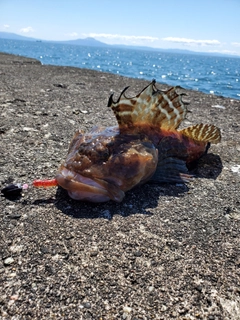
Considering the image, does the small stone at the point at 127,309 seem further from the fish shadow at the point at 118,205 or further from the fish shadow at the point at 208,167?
the fish shadow at the point at 208,167

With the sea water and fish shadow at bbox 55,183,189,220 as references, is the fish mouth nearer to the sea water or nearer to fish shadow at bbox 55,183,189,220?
fish shadow at bbox 55,183,189,220

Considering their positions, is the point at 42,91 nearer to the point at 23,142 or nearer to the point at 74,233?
the point at 23,142

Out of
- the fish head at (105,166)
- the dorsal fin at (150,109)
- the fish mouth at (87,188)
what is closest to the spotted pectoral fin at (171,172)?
the fish head at (105,166)

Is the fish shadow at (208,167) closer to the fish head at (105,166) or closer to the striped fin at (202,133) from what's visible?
the striped fin at (202,133)

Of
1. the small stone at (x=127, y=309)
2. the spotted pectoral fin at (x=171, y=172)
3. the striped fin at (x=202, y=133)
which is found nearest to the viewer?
the small stone at (x=127, y=309)

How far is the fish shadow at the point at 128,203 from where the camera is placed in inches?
123

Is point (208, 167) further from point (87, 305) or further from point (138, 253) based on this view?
point (87, 305)

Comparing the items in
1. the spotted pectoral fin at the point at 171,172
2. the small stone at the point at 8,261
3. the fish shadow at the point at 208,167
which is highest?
the spotted pectoral fin at the point at 171,172

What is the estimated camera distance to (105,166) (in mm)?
3158

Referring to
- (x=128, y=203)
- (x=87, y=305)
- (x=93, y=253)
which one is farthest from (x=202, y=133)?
(x=87, y=305)

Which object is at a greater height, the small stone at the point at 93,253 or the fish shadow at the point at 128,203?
the fish shadow at the point at 128,203

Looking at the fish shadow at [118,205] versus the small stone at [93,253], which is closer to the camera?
the small stone at [93,253]

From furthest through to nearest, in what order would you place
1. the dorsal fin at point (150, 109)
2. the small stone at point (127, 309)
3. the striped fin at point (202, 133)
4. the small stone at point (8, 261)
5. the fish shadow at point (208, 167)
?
the striped fin at point (202, 133)
the fish shadow at point (208, 167)
the dorsal fin at point (150, 109)
the small stone at point (8, 261)
the small stone at point (127, 309)

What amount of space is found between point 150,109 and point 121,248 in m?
1.82
